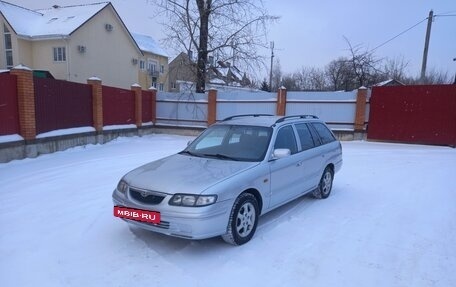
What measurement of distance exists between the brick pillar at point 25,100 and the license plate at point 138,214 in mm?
6834

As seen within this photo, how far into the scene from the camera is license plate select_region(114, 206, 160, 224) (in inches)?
140

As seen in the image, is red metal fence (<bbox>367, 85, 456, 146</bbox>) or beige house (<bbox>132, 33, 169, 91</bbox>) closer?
red metal fence (<bbox>367, 85, 456, 146</bbox>)

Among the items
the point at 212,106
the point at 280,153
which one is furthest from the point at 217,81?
the point at 280,153

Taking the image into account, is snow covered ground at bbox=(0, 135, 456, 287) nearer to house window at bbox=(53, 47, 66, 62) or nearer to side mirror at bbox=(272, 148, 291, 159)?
side mirror at bbox=(272, 148, 291, 159)

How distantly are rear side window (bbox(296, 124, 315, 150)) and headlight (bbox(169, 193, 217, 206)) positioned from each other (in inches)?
88.1

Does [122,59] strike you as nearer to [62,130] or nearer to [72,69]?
[72,69]

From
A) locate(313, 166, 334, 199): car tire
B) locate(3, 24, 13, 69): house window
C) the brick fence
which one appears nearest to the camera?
locate(313, 166, 334, 199): car tire

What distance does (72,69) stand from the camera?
84.2ft

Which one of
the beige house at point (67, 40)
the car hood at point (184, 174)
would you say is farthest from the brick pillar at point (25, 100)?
the beige house at point (67, 40)

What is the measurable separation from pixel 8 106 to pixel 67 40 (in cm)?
1866

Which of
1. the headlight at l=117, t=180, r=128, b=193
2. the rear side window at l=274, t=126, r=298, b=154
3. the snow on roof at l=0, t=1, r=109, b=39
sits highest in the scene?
the snow on roof at l=0, t=1, r=109, b=39

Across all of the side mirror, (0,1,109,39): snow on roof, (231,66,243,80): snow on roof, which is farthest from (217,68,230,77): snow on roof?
the side mirror

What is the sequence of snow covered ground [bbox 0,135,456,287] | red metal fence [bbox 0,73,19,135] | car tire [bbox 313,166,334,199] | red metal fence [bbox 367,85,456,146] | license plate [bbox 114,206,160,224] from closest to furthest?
snow covered ground [bbox 0,135,456,287] < license plate [bbox 114,206,160,224] < car tire [bbox 313,166,334,199] < red metal fence [bbox 0,73,19,135] < red metal fence [bbox 367,85,456,146]

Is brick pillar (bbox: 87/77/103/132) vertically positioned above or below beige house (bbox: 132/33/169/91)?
below
